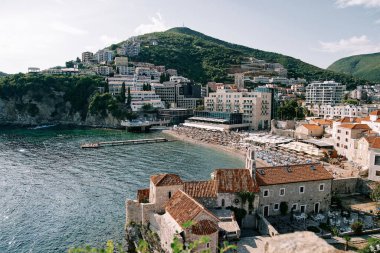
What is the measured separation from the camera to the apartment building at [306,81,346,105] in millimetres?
160250

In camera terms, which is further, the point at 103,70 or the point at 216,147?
the point at 103,70

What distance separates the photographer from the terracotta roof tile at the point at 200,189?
33750mm

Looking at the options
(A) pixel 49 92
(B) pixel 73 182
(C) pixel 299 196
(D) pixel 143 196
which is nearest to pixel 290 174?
(C) pixel 299 196

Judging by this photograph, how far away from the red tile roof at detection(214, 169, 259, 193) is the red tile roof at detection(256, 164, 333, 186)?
133cm

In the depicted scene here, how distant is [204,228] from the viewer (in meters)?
27.3

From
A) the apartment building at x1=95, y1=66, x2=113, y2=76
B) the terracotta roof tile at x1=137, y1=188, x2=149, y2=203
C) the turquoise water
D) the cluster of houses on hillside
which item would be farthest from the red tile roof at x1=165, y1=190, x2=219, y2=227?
the apartment building at x1=95, y1=66, x2=113, y2=76

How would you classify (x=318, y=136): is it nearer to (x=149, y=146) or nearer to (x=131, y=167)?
(x=149, y=146)

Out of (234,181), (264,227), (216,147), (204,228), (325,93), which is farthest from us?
(325,93)

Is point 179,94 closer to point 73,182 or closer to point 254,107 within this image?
point 254,107

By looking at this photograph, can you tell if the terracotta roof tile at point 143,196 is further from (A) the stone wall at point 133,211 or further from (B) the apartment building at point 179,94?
(B) the apartment building at point 179,94

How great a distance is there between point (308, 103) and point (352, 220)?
131 metres

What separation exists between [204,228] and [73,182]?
115 feet

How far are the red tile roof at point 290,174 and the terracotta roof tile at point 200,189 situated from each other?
217 inches

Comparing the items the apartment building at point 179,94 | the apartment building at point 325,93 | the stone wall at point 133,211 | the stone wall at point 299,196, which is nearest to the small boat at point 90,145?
the stone wall at point 133,211
